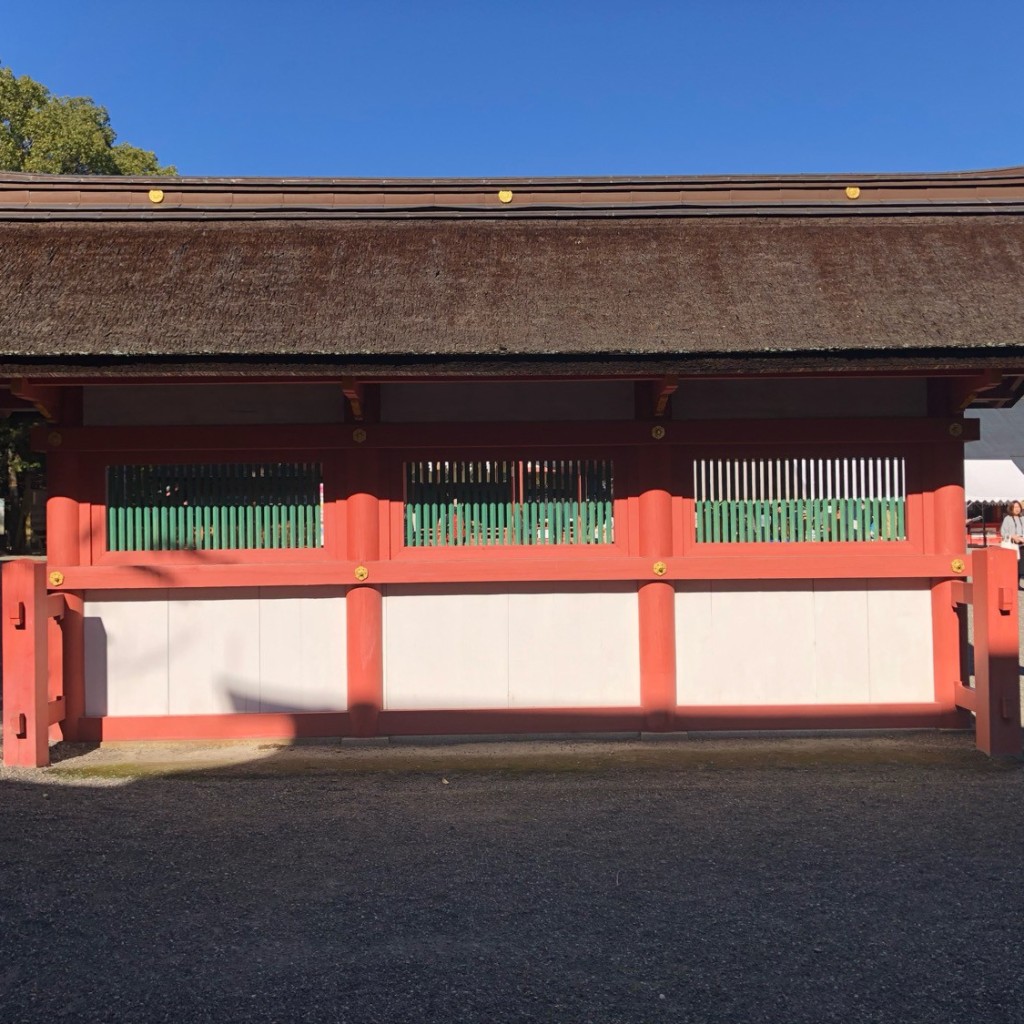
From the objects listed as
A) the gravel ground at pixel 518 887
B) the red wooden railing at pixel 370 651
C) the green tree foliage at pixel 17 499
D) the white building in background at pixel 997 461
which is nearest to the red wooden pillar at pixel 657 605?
the red wooden railing at pixel 370 651

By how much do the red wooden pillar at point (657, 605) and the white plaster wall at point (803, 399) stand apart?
0.48m

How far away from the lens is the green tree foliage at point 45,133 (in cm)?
2434

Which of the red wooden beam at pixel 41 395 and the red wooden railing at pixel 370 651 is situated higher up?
the red wooden beam at pixel 41 395

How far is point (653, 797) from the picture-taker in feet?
18.0

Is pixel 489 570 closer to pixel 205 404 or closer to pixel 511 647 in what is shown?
pixel 511 647

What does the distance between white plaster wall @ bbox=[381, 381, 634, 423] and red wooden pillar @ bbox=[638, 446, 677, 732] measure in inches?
19.1

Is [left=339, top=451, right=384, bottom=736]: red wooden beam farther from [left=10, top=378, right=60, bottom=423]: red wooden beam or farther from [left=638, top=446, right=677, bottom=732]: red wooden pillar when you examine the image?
[left=10, top=378, right=60, bottom=423]: red wooden beam

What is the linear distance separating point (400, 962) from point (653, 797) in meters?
2.34

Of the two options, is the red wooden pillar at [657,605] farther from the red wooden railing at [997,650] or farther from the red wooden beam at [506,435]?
the red wooden railing at [997,650]

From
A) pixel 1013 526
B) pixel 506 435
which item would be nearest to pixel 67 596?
pixel 506 435

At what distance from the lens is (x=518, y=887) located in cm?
421

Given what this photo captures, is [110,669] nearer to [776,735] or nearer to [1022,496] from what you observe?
[776,735]

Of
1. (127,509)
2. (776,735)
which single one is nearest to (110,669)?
(127,509)

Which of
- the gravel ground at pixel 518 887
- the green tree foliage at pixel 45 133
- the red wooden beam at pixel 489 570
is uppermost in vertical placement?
the green tree foliage at pixel 45 133
